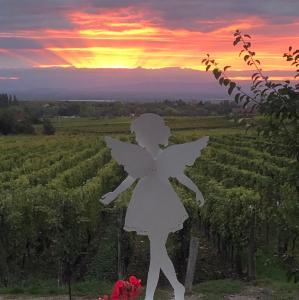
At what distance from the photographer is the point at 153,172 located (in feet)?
14.5

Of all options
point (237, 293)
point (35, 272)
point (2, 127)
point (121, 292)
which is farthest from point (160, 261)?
point (2, 127)

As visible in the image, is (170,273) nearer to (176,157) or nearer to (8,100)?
(176,157)

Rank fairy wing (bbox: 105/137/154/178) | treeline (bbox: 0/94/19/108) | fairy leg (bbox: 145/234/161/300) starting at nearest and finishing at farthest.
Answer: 1. fairy wing (bbox: 105/137/154/178)
2. fairy leg (bbox: 145/234/161/300)
3. treeline (bbox: 0/94/19/108)

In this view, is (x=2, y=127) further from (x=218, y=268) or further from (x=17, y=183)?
(x=218, y=268)

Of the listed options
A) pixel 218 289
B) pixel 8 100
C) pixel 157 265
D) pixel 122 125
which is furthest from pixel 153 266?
pixel 8 100

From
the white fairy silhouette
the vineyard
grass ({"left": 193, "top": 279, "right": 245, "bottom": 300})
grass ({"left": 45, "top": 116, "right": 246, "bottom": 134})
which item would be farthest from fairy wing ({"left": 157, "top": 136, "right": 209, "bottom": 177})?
grass ({"left": 45, "top": 116, "right": 246, "bottom": 134})

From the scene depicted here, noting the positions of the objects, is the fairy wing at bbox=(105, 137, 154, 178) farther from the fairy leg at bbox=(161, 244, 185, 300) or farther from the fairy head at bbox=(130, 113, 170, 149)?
the fairy leg at bbox=(161, 244, 185, 300)

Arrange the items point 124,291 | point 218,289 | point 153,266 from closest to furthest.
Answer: point 124,291, point 153,266, point 218,289

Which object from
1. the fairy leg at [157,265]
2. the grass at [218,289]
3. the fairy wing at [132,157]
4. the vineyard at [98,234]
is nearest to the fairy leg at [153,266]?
the fairy leg at [157,265]

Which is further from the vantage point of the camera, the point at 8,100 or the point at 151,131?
the point at 8,100

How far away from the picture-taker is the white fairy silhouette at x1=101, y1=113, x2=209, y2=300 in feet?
14.3

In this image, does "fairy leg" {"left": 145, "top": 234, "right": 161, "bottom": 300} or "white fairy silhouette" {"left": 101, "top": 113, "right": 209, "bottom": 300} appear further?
"fairy leg" {"left": 145, "top": 234, "right": 161, "bottom": 300}

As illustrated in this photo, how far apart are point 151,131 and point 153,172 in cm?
33

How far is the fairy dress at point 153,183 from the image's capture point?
172 inches
